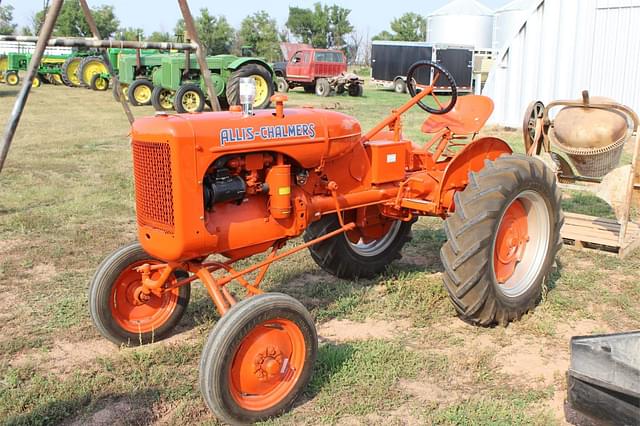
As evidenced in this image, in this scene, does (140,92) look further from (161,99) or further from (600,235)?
(600,235)

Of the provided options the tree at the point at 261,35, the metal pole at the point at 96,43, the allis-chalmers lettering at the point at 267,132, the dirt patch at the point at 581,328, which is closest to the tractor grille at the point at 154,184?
the allis-chalmers lettering at the point at 267,132

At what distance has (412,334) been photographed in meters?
3.96

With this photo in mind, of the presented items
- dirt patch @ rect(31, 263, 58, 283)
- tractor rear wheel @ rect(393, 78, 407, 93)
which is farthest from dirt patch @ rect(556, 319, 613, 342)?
tractor rear wheel @ rect(393, 78, 407, 93)

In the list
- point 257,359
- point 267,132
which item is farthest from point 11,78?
point 257,359

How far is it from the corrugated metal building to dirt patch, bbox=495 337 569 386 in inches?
404

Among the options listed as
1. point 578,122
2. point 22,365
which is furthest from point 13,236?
point 578,122

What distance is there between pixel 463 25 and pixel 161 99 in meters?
25.3

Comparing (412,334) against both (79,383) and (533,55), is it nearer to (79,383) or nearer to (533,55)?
(79,383)

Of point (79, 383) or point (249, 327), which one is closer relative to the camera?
point (249, 327)

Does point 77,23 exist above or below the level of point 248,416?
above

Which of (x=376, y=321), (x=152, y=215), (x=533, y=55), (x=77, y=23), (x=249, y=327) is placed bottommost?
(x=376, y=321)

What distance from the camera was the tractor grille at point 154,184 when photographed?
3.10 m

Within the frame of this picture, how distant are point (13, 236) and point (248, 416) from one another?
3799 millimetres

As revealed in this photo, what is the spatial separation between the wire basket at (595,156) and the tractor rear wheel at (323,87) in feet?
60.9
